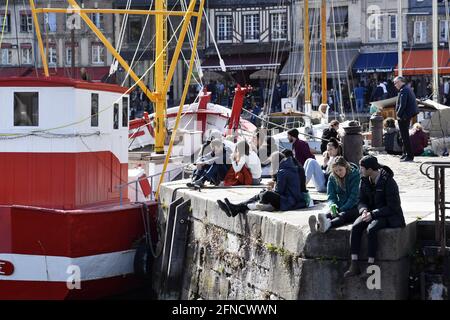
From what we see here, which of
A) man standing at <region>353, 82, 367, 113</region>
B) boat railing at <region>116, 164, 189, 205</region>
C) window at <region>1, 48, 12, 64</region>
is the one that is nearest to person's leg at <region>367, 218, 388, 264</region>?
boat railing at <region>116, 164, 189, 205</region>

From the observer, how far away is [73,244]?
14656 millimetres

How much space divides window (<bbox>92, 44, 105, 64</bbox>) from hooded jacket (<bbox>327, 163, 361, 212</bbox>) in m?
49.5

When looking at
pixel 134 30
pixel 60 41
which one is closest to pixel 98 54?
pixel 60 41

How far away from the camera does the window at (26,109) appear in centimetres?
1499

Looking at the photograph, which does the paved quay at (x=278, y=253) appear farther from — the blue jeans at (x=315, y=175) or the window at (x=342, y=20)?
the window at (x=342, y=20)

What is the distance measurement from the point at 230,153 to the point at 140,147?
390 inches

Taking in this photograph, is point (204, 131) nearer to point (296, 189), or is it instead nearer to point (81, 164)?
point (81, 164)

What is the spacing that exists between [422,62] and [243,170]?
114 feet

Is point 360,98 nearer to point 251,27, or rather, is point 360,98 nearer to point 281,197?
point 251,27

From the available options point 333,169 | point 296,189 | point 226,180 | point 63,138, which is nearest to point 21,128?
point 63,138

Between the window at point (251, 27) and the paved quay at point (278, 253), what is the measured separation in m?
41.1

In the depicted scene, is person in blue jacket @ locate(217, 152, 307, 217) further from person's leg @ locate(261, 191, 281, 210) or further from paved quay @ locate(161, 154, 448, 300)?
paved quay @ locate(161, 154, 448, 300)

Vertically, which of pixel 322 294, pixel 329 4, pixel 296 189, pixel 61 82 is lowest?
pixel 322 294

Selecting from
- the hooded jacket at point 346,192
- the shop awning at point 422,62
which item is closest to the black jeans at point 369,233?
the hooded jacket at point 346,192
